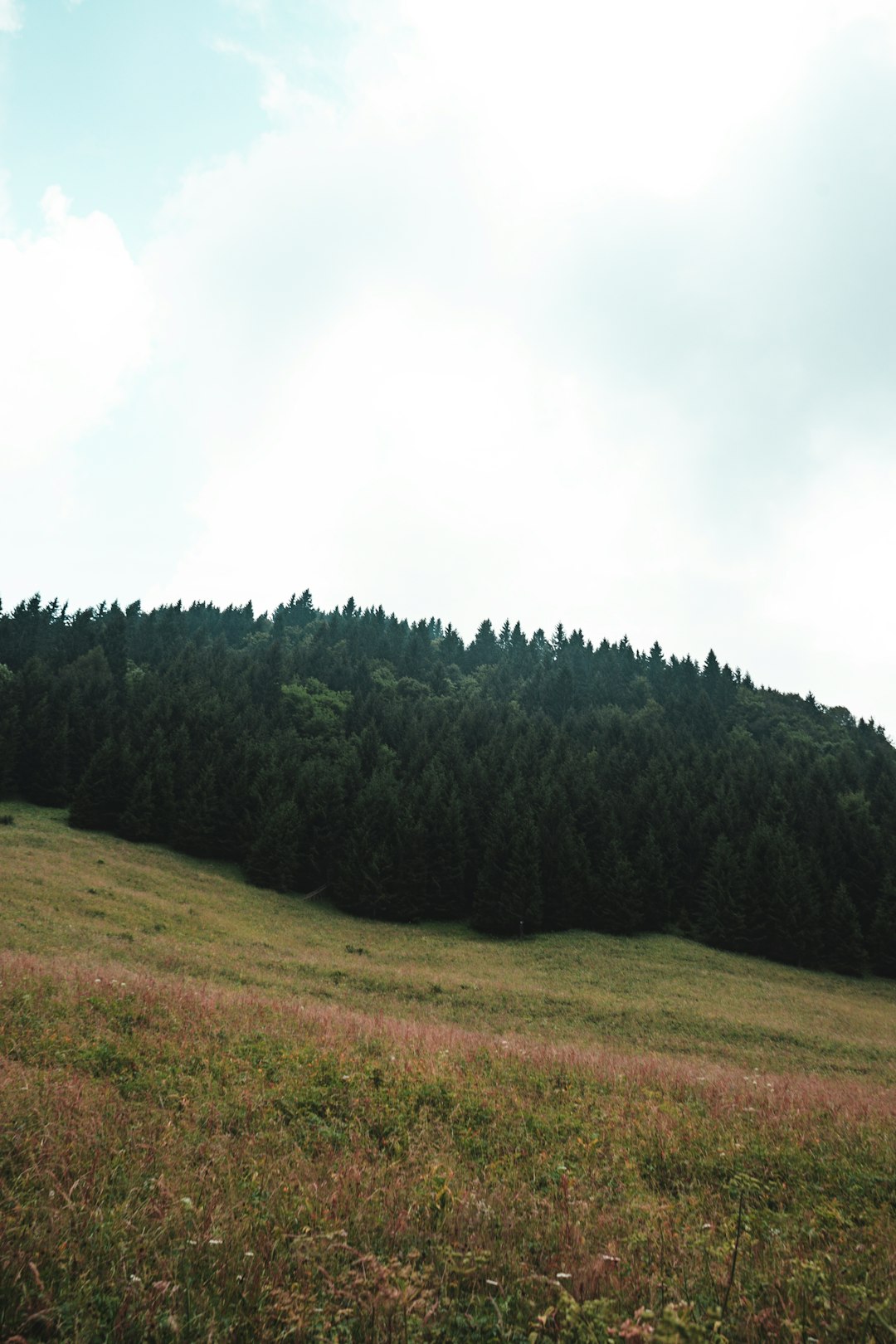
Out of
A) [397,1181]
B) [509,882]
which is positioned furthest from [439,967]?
[397,1181]

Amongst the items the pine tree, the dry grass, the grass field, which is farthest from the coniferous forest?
the grass field

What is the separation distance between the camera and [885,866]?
65812 mm

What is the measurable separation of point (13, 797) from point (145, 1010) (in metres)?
74.2

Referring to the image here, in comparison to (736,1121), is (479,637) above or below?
above

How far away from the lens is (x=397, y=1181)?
689 cm

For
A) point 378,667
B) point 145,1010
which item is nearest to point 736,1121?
point 145,1010

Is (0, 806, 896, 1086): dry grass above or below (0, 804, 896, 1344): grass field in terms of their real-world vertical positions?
below

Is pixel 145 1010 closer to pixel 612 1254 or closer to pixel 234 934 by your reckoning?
pixel 612 1254

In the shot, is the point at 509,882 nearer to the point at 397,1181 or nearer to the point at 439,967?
the point at 439,967

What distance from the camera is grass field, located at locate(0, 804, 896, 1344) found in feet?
15.6

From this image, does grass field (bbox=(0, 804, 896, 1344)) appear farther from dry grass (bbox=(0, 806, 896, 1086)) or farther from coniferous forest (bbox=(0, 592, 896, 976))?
coniferous forest (bbox=(0, 592, 896, 976))

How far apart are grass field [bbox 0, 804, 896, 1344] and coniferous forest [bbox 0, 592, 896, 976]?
43.2 m

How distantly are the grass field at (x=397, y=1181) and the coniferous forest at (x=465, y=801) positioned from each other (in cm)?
4319

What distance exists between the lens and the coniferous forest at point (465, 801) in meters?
58.5
